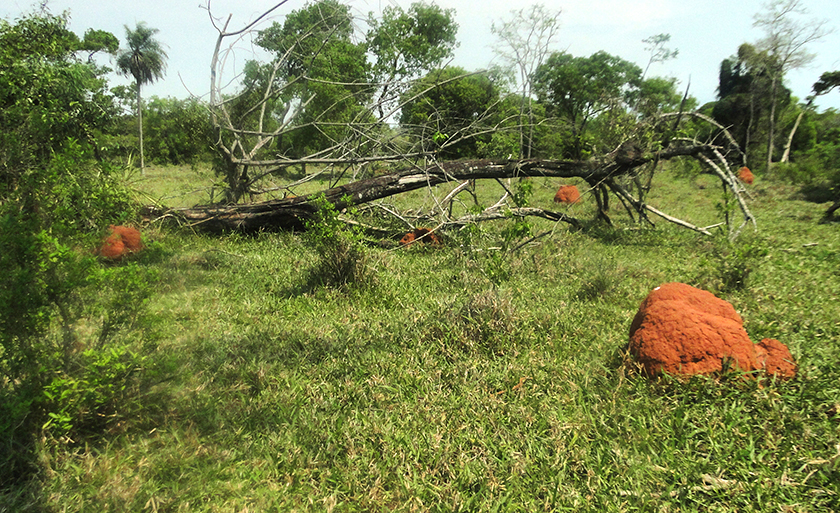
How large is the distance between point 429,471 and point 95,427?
187 centimetres

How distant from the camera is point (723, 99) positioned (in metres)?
25.2

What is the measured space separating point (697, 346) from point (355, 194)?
5488 mm

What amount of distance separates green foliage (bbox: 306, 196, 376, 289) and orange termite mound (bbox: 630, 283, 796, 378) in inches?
111

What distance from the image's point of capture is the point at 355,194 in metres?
7.43

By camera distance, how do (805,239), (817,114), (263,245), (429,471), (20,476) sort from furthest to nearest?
(817,114), (805,239), (263,245), (429,471), (20,476)

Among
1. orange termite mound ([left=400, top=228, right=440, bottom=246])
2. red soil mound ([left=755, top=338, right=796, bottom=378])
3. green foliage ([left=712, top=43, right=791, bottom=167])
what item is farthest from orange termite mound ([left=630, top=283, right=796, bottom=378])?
green foliage ([left=712, top=43, right=791, bottom=167])

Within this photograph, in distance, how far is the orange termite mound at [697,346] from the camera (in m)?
3.04

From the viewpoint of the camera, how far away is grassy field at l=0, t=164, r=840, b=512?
2.26m

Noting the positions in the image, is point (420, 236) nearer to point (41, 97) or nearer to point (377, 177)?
point (377, 177)

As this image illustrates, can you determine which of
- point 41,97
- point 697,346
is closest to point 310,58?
point 41,97

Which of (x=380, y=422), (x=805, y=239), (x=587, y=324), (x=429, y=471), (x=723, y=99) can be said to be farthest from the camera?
(x=723, y=99)

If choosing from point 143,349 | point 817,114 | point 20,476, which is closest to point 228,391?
point 143,349

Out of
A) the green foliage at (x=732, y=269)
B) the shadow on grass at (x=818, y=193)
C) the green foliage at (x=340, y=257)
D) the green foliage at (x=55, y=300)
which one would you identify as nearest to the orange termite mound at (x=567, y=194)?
the shadow on grass at (x=818, y=193)

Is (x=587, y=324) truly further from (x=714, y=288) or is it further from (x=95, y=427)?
(x=95, y=427)
